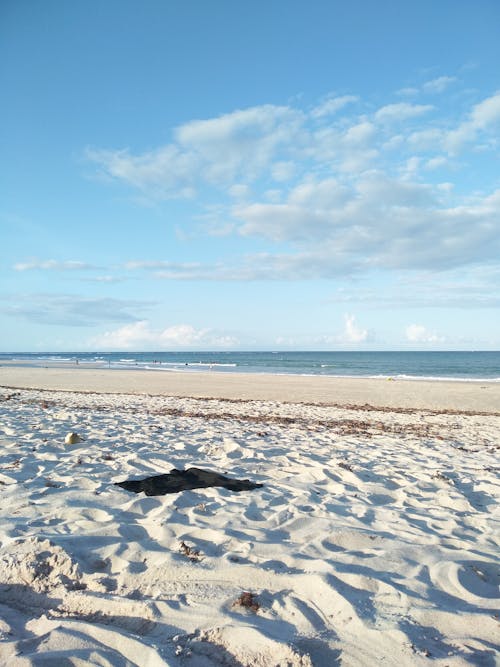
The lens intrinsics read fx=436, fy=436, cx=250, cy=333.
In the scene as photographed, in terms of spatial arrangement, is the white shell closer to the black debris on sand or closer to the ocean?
the black debris on sand

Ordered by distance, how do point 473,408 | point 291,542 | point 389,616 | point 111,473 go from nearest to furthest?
point 389,616, point 291,542, point 111,473, point 473,408

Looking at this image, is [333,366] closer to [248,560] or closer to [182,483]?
[182,483]

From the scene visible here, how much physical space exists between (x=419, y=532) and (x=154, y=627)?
238cm

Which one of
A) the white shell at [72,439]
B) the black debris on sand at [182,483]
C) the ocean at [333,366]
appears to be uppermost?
the white shell at [72,439]

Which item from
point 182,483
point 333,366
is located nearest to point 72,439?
point 182,483

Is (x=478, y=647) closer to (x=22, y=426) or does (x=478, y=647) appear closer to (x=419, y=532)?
(x=419, y=532)

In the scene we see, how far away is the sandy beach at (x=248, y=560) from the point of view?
220 cm

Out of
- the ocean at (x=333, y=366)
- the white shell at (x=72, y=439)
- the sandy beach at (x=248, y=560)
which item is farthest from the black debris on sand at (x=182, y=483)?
the ocean at (x=333, y=366)

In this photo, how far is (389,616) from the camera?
2.43 meters

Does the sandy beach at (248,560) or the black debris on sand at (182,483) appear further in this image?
the black debris on sand at (182,483)

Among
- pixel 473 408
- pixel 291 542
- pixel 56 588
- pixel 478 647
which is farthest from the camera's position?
pixel 473 408

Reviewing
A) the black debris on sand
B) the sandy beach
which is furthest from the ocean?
the black debris on sand

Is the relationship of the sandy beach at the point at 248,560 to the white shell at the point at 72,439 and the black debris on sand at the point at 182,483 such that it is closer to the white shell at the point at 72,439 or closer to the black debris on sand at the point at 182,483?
the white shell at the point at 72,439

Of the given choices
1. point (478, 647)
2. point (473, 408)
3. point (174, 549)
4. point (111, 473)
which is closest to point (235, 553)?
point (174, 549)
